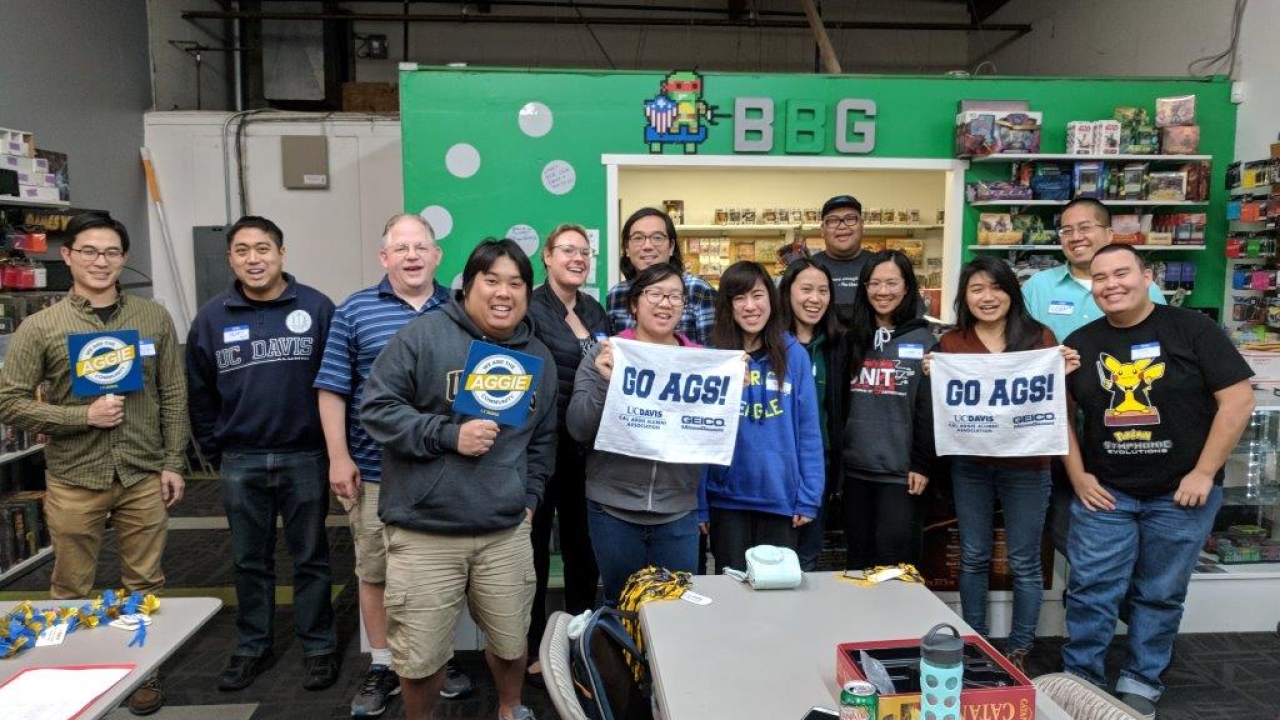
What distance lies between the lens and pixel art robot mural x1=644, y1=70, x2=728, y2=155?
5660mm

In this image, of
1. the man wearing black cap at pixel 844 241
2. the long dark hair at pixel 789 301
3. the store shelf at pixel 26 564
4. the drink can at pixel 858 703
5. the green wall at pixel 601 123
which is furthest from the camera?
the green wall at pixel 601 123

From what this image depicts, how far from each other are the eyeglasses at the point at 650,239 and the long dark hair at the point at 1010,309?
1.14 meters

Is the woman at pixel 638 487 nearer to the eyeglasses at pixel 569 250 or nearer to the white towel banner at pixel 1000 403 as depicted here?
the eyeglasses at pixel 569 250

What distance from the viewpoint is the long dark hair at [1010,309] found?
3.01 meters

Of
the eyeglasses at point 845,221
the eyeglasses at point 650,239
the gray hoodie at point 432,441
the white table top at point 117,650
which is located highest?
the eyeglasses at point 845,221

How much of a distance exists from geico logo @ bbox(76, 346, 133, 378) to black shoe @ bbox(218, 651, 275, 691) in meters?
1.33

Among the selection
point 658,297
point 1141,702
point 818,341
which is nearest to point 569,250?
point 658,297

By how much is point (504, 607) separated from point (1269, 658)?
11.0 ft

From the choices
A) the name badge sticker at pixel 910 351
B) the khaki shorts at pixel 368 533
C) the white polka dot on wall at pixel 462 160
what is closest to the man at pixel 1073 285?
the name badge sticker at pixel 910 351

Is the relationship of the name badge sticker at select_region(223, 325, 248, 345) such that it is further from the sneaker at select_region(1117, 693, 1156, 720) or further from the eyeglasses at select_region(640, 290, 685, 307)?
the sneaker at select_region(1117, 693, 1156, 720)

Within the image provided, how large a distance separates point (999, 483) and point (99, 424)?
Result: 337cm

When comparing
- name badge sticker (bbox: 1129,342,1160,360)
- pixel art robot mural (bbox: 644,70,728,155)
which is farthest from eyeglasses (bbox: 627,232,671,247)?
pixel art robot mural (bbox: 644,70,728,155)

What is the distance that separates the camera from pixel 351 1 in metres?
9.61

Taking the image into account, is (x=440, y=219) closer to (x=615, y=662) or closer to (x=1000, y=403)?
(x=1000, y=403)
